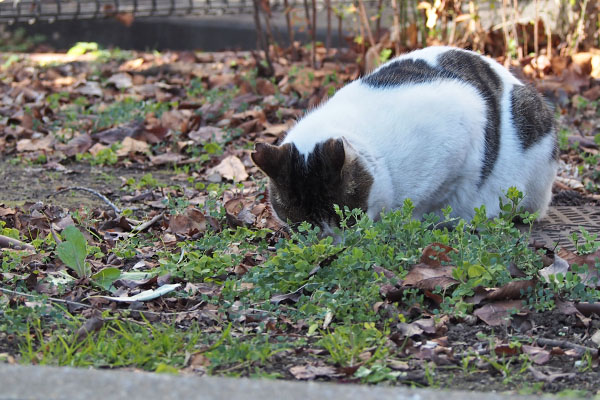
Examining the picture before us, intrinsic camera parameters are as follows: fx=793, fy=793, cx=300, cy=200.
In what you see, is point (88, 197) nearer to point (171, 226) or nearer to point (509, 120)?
point (171, 226)

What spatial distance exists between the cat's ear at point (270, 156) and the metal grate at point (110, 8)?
238 inches

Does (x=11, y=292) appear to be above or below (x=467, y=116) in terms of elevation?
below

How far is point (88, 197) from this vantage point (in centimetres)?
502

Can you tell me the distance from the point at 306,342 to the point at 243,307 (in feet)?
1.11

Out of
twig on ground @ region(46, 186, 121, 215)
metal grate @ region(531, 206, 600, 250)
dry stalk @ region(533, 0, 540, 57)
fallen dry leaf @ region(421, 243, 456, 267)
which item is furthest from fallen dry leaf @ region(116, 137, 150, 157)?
dry stalk @ region(533, 0, 540, 57)

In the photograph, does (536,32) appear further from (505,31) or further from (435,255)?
(435,255)

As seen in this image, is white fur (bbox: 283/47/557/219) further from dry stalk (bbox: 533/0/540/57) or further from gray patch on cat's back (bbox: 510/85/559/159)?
dry stalk (bbox: 533/0/540/57)

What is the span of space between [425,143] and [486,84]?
0.71m

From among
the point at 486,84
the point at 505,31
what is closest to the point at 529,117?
the point at 486,84

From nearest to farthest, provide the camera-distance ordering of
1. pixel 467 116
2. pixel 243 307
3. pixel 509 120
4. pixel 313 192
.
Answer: pixel 243 307
pixel 313 192
pixel 467 116
pixel 509 120

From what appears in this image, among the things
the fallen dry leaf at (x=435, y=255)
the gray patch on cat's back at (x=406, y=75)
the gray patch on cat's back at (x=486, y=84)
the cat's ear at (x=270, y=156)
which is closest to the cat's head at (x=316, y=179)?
the cat's ear at (x=270, y=156)

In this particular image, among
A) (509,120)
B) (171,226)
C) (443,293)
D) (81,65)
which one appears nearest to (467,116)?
(509,120)

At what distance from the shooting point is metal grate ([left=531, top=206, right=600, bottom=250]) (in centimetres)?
407

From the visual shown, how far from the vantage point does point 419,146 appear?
158 inches
